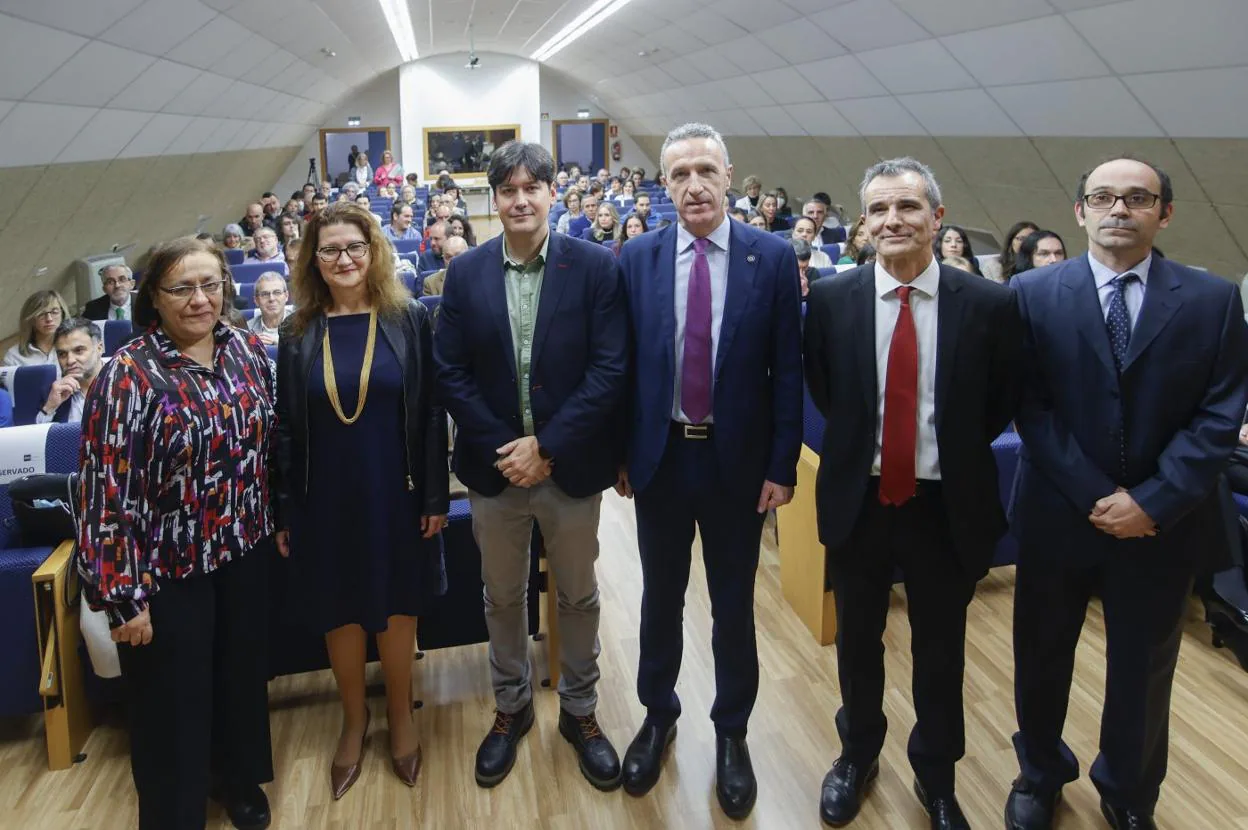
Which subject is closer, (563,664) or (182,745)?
(182,745)

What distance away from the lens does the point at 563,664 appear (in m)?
2.76

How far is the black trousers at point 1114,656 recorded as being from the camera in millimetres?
2160

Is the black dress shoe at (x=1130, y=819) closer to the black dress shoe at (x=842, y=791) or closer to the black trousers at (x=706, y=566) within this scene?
the black dress shoe at (x=842, y=791)

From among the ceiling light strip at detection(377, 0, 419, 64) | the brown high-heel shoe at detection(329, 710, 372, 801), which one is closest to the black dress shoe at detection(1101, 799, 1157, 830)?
the brown high-heel shoe at detection(329, 710, 372, 801)

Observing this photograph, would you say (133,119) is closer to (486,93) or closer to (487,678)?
(487,678)

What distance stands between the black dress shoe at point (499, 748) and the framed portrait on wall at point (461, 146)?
20254 millimetres

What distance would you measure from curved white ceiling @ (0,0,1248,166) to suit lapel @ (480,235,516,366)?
3576 millimetres

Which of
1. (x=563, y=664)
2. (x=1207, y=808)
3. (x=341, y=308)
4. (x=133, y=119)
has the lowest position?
(x=1207, y=808)

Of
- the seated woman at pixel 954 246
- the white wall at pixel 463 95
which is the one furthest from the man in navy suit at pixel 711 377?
the white wall at pixel 463 95

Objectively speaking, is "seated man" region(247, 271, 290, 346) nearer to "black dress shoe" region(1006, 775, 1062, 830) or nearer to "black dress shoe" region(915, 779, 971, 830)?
"black dress shoe" region(915, 779, 971, 830)

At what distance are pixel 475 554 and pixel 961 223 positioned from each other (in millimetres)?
7588

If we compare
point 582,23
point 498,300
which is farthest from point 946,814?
point 582,23

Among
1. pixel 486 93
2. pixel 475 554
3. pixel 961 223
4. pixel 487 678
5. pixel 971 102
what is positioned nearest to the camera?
pixel 475 554

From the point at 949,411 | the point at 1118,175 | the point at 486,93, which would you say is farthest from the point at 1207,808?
the point at 486,93
